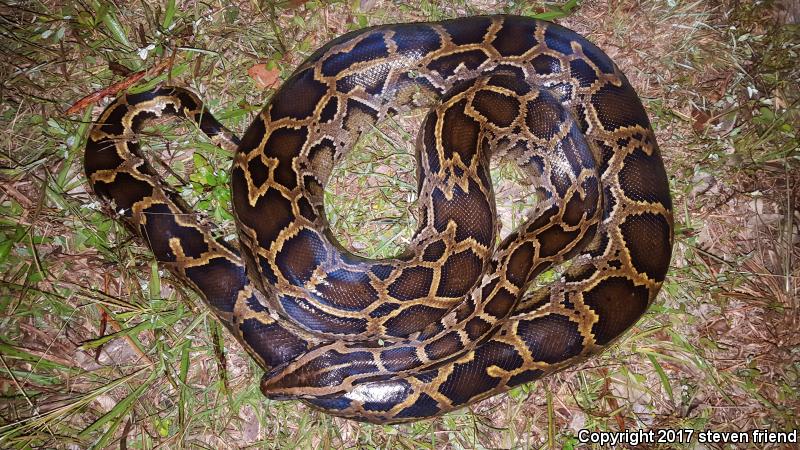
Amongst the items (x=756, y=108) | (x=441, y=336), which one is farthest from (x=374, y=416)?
(x=756, y=108)

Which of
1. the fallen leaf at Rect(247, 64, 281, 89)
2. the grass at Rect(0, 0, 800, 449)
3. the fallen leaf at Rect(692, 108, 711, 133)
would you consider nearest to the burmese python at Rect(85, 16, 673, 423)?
the grass at Rect(0, 0, 800, 449)

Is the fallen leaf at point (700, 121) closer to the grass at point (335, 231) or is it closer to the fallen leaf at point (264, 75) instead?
the grass at point (335, 231)

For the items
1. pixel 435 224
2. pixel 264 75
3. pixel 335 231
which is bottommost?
pixel 335 231

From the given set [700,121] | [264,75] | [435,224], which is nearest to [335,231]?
[435,224]

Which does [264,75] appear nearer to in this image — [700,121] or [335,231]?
[335,231]

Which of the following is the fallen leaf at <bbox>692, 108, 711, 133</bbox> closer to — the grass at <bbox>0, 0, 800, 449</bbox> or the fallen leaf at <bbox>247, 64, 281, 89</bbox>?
the grass at <bbox>0, 0, 800, 449</bbox>

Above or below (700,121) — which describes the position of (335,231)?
below
